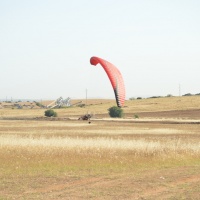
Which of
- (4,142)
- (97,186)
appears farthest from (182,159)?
(4,142)

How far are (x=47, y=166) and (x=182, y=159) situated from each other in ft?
24.8

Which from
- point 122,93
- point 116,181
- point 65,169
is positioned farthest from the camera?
point 122,93

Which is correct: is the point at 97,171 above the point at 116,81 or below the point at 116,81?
below

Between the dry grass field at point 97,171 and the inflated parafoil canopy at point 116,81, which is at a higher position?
the inflated parafoil canopy at point 116,81

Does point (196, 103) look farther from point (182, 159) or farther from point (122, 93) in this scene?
point (182, 159)

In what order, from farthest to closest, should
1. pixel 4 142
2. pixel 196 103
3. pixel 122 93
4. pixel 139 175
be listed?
pixel 196 103 → pixel 122 93 → pixel 4 142 → pixel 139 175

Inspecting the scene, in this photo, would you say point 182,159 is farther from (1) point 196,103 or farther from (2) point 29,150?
(1) point 196,103

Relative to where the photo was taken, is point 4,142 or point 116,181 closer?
point 116,181

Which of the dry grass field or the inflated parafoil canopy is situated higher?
the inflated parafoil canopy

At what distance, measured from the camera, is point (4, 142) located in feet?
98.7

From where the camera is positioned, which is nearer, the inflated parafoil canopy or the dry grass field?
the dry grass field

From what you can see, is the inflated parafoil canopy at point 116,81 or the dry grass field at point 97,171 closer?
the dry grass field at point 97,171

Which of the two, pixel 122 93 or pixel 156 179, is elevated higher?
pixel 122 93

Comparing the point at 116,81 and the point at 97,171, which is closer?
the point at 97,171
